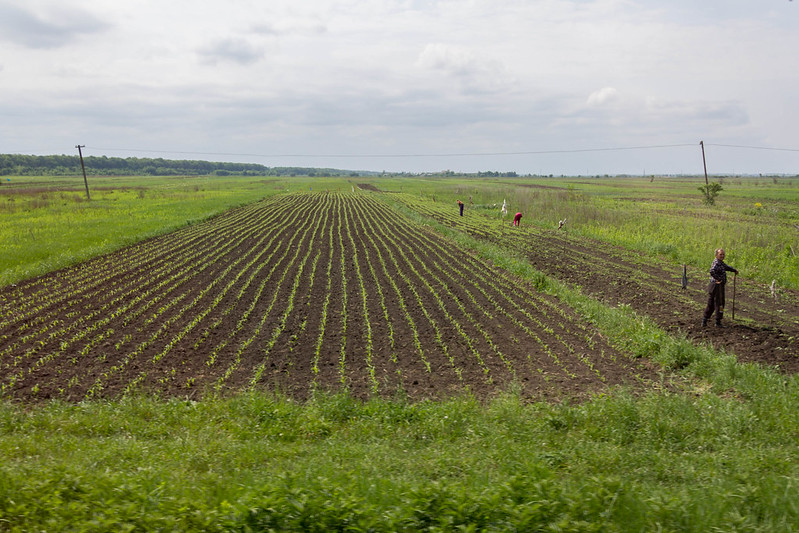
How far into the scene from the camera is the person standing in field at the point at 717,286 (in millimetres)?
12087

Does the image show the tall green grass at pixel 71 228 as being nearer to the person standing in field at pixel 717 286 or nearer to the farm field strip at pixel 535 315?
the farm field strip at pixel 535 315

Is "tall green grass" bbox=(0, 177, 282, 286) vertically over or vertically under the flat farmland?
over

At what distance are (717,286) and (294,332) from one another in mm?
10293

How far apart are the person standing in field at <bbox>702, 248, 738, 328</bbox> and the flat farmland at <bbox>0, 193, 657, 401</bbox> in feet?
9.90

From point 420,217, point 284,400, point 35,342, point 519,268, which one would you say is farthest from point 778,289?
point 420,217

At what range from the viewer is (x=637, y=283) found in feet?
57.8

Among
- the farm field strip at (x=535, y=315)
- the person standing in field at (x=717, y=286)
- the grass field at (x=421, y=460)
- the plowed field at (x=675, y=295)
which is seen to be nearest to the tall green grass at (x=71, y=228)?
the grass field at (x=421, y=460)

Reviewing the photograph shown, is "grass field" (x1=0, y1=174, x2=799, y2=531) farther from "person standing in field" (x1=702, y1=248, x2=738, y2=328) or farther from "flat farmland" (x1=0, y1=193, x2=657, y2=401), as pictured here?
"person standing in field" (x1=702, y1=248, x2=738, y2=328)

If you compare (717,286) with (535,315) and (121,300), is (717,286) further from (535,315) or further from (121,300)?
(121,300)

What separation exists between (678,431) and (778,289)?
13608 millimetres

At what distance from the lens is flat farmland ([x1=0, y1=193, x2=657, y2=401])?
9.21 metres

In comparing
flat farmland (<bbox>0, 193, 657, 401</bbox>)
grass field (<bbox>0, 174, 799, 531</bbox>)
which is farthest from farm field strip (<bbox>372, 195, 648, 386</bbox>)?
grass field (<bbox>0, 174, 799, 531</bbox>)

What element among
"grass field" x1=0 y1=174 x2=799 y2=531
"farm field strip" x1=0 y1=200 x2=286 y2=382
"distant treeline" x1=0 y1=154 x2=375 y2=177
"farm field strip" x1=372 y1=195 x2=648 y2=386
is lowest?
"farm field strip" x1=372 y1=195 x2=648 y2=386

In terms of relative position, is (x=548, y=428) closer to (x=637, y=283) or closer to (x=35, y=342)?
(x=35, y=342)
